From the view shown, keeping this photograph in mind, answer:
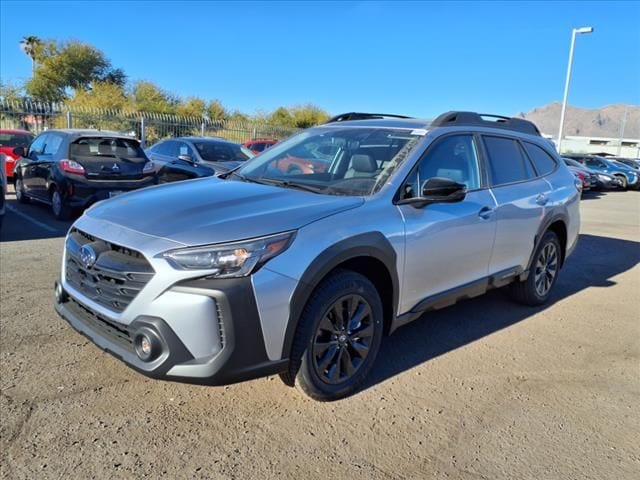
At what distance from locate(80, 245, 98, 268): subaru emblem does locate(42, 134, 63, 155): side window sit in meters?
6.40

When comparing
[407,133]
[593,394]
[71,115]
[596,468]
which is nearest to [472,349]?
[593,394]

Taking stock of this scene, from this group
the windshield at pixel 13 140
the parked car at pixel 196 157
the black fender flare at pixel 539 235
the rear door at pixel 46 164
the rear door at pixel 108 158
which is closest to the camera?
the black fender flare at pixel 539 235

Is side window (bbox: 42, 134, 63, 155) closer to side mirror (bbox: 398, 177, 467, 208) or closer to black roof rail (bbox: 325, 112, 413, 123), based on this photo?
black roof rail (bbox: 325, 112, 413, 123)

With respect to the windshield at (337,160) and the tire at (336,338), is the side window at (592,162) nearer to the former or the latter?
the windshield at (337,160)

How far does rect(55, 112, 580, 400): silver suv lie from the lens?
2.61m

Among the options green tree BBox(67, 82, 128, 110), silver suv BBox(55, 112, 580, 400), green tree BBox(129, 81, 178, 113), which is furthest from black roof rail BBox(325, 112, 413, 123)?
green tree BBox(129, 81, 178, 113)

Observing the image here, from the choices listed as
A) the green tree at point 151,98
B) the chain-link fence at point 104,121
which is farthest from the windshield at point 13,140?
the green tree at point 151,98

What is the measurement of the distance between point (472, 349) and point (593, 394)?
3.03ft

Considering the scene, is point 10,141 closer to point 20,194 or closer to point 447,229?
point 20,194

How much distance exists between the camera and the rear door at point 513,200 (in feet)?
14.5

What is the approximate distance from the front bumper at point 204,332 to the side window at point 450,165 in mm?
1493

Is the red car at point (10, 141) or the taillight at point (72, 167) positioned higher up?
the red car at point (10, 141)

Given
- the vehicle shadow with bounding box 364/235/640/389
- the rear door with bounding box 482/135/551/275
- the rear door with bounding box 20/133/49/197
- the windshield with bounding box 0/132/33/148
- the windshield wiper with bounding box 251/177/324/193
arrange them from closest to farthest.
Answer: the windshield wiper with bounding box 251/177/324/193, the vehicle shadow with bounding box 364/235/640/389, the rear door with bounding box 482/135/551/275, the rear door with bounding box 20/133/49/197, the windshield with bounding box 0/132/33/148

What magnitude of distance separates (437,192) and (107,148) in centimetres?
674
